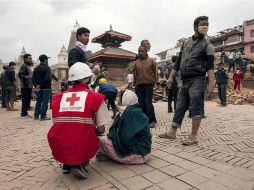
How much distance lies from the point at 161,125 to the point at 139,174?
11.1ft

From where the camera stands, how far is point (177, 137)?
4973 mm

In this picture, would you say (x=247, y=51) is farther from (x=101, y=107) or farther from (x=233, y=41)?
(x=101, y=107)

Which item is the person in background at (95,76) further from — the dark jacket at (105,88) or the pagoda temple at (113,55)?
the pagoda temple at (113,55)

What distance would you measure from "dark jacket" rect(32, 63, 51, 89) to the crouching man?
4.91 metres

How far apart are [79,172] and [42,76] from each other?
539 centimetres

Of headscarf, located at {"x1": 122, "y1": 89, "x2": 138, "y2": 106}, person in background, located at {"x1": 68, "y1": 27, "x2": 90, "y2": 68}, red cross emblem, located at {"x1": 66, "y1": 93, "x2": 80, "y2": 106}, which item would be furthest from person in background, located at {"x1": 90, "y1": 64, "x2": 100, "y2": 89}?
red cross emblem, located at {"x1": 66, "y1": 93, "x2": 80, "y2": 106}

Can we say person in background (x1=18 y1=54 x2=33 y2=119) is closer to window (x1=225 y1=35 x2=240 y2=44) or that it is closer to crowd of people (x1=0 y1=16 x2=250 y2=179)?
crowd of people (x1=0 y1=16 x2=250 y2=179)

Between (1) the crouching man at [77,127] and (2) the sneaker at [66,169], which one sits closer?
(1) the crouching man at [77,127]

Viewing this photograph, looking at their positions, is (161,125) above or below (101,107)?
below

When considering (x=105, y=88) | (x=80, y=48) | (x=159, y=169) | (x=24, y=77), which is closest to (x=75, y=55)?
(x=80, y=48)

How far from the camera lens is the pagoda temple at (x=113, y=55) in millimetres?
30237

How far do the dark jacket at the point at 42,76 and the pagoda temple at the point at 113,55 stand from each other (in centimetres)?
2182

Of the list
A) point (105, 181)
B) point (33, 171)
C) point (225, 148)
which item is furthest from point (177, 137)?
point (33, 171)

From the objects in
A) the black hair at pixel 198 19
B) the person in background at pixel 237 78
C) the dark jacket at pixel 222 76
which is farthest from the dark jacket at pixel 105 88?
the person in background at pixel 237 78
